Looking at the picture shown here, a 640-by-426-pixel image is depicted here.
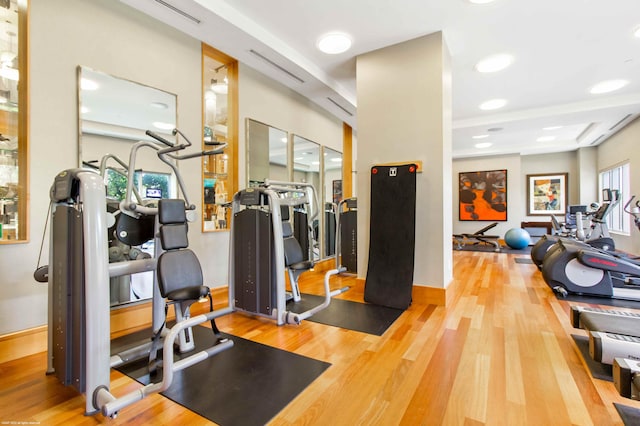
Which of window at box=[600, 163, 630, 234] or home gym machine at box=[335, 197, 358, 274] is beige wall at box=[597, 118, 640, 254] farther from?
home gym machine at box=[335, 197, 358, 274]

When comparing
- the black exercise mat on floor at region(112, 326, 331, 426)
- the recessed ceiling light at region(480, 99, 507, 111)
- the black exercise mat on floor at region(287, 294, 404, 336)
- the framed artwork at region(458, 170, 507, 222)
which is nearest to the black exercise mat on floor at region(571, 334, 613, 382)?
the black exercise mat on floor at region(287, 294, 404, 336)

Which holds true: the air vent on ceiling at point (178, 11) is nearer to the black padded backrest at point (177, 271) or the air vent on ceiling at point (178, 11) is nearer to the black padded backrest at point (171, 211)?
the black padded backrest at point (171, 211)

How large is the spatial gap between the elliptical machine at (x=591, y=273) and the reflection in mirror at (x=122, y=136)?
4293mm

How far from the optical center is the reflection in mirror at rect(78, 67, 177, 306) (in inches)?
93.6

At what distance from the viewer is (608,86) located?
4668mm

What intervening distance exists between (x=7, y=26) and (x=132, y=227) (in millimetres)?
1654

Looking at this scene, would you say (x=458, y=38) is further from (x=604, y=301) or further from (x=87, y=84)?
A: (x=87, y=84)

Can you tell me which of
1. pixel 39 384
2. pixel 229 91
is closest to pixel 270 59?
pixel 229 91

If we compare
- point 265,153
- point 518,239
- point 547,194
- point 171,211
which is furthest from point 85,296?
point 547,194

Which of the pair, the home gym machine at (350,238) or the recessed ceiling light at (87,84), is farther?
the home gym machine at (350,238)

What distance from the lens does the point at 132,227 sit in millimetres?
2125

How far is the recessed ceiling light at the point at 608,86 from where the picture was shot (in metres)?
4.54

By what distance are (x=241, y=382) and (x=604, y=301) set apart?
12.5 feet

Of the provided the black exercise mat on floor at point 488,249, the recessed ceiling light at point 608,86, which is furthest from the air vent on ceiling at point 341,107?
the black exercise mat on floor at point 488,249
